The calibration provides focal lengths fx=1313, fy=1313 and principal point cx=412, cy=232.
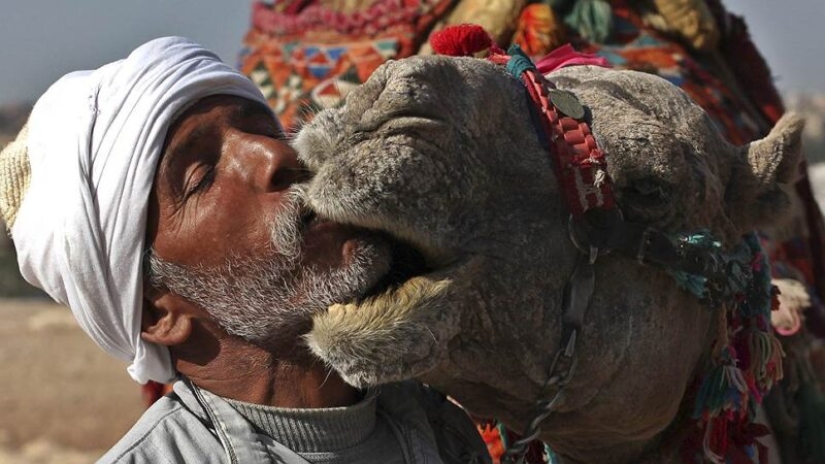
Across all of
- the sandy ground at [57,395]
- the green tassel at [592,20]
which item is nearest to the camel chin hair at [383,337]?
the green tassel at [592,20]

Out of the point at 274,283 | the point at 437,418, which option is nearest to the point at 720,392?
the point at 437,418

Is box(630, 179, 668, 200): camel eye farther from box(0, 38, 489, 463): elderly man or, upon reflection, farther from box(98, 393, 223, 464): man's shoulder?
box(98, 393, 223, 464): man's shoulder

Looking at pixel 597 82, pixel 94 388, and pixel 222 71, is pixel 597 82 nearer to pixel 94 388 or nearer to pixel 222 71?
pixel 222 71

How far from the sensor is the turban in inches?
91.2

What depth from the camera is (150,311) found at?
241cm

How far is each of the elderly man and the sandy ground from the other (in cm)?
723

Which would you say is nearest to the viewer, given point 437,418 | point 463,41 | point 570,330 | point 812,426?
point 570,330

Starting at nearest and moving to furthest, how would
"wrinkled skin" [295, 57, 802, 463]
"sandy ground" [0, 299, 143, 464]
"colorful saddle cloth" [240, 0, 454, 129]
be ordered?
1. "wrinkled skin" [295, 57, 802, 463]
2. "colorful saddle cloth" [240, 0, 454, 129]
3. "sandy ground" [0, 299, 143, 464]

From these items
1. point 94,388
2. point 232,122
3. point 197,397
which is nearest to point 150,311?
point 197,397

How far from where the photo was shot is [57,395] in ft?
41.5

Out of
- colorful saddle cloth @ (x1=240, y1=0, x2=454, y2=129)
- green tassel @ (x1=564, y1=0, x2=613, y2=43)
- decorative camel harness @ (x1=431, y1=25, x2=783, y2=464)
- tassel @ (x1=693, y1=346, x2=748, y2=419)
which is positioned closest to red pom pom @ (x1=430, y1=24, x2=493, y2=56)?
decorative camel harness @ (x1=431, y1=25, x2=783, y2=464)

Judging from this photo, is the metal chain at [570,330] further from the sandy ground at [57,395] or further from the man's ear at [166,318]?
the sandy ground at [57,395]

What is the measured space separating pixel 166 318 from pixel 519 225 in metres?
→ 0.67

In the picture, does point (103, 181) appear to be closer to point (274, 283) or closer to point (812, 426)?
point (274, 283)
